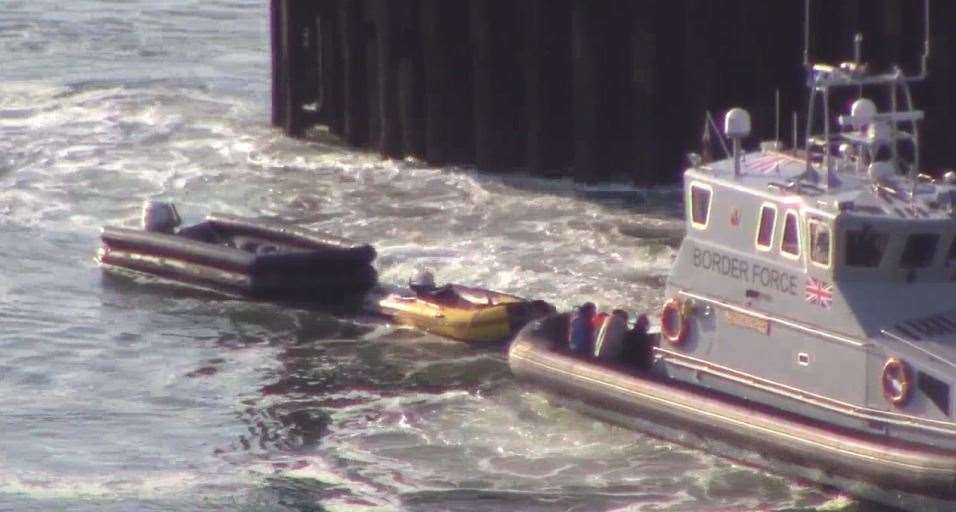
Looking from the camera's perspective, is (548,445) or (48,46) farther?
(48,46)

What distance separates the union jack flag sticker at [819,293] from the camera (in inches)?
573

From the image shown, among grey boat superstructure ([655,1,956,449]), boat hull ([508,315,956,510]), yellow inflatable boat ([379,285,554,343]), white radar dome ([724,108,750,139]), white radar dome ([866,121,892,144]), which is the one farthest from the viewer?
yellow inflatable boat ([379,285,554,343])

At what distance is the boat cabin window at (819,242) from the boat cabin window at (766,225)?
15.5 inches

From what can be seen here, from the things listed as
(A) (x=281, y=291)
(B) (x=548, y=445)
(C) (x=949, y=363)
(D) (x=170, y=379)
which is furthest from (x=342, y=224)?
(C) (x=949, y=363)

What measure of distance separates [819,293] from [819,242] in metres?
0.35

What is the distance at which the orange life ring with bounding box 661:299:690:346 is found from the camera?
51.3ft

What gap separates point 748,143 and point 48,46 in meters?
15.6

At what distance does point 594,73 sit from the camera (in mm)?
24375

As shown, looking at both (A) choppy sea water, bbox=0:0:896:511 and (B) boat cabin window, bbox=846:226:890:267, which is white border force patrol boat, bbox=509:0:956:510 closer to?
(B) boat cabin window, bbox=846:226:890:267

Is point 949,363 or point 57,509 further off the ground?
point 949,363

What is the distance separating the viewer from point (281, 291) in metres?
20.1

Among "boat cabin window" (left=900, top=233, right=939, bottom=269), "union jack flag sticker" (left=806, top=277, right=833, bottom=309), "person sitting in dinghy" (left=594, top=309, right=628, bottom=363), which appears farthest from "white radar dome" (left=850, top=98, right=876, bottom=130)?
"person sitting in dinghy" (left=594, top=309, right=628, bottom=363)

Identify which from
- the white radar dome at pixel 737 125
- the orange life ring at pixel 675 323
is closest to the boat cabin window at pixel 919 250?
the white radar dome at pixel 737 125

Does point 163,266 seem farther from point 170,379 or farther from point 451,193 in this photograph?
point 451,193
